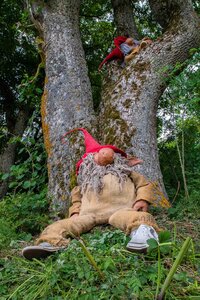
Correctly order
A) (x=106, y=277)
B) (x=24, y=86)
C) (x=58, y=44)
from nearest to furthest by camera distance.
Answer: (x=106, y=277) → (x=58, y=44) → (x=24, y=86)

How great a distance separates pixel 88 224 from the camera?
3436 mm

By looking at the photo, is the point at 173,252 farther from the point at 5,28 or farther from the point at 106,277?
the point at 5,28

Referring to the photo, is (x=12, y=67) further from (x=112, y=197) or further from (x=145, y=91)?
(x=112, y=197)

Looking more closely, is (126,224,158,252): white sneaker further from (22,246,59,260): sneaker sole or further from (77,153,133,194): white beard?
(77,153,133,194): white beard

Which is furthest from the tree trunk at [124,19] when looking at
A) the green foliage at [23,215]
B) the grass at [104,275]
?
the grass at [104,275]

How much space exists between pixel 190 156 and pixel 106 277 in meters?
5.68

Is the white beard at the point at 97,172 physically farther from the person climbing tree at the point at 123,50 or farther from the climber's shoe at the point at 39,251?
the person climbing tree at the point at 123,50

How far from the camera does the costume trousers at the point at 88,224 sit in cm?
300

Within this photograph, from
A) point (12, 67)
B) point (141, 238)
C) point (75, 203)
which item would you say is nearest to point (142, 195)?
point (75, 203)

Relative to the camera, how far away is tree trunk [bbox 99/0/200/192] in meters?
4.76

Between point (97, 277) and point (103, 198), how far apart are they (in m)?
1.42

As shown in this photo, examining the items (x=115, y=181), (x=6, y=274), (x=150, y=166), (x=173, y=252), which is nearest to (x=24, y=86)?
(x=150, y=166)

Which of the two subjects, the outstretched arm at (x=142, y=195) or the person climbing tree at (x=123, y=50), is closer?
the outstretched arm at (x=142, y=195)

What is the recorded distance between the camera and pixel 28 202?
4805mm
